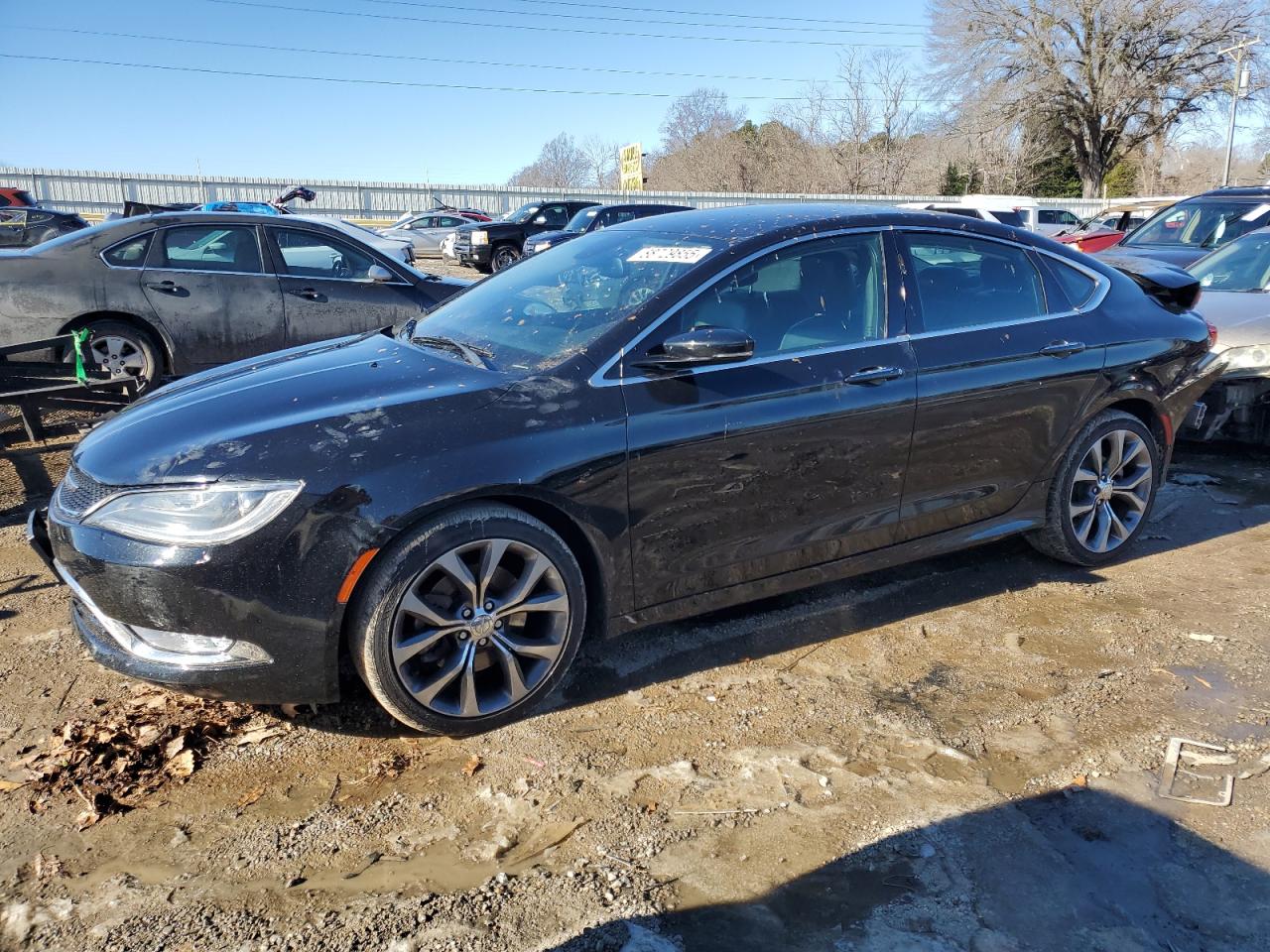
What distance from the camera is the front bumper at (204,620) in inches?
114

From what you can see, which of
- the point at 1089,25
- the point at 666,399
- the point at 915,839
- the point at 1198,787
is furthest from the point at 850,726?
the point at 1089,25

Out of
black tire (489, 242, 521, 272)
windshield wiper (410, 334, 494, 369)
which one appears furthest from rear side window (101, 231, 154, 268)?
black tire (489, 242, 521, 272)

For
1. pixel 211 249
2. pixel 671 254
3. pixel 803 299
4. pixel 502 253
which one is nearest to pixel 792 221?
pixel 803 299

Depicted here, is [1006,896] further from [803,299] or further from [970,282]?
[970,282]

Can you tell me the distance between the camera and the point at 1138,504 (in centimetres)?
493

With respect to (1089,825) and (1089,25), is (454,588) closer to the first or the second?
(1089,825)

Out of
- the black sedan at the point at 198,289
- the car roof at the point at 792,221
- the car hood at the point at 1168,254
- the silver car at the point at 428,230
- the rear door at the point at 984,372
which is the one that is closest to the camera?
the car roof at the point at 792,221

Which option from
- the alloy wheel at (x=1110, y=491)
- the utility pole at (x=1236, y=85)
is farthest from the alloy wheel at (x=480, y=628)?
the utility pole at (x=1236, y=85)

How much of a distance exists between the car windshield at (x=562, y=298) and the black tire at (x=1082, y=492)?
81.3 inches

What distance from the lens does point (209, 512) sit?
9.65 feet

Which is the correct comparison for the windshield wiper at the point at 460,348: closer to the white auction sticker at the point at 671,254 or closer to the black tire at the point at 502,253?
the white auction sticker at the point at 671,254

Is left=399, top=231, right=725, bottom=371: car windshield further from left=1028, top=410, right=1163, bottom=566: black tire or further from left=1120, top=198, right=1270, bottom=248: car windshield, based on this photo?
left=1120, top=198, right=1270, bottom=248: car windshield

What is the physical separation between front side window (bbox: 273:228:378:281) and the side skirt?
532 cm

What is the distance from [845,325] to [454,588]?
6.20 feet
